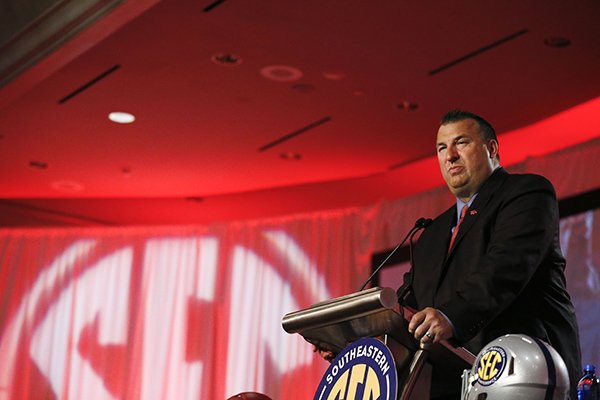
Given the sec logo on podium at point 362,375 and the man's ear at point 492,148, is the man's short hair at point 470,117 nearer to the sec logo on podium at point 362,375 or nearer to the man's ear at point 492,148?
the man's ear at point 492,148

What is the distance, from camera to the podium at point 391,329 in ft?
7.06

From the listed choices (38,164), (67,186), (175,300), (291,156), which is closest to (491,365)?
(291,156)

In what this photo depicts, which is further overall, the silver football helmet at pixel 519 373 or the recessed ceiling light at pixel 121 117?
the recessed ceiling light at pixel 121 117

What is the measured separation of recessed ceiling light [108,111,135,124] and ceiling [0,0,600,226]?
2.2 inches

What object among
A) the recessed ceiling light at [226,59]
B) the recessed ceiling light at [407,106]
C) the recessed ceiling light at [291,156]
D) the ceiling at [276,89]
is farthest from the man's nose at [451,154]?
the recessed ceiling light at [291,156]

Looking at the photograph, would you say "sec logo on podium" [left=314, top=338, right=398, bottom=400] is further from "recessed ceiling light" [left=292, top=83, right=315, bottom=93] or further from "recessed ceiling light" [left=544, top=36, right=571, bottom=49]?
"recessed ceiling light" [left=292, top=83, right=315, bottom=93]

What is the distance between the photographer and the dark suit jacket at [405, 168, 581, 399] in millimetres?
2279

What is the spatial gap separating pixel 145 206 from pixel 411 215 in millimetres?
3056

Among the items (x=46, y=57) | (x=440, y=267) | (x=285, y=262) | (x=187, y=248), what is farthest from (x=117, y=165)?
(x=440, y=267)

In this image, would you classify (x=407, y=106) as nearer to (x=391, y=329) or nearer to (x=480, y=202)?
(x=480, y=202)

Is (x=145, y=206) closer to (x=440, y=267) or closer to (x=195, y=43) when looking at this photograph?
(x=195, y=43)

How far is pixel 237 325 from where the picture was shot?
816 centimetres

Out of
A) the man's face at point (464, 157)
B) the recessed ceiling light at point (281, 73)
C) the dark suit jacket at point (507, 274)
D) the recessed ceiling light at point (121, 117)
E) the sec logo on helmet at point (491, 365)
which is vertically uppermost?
the recessed ceiling light at point (281, 73)

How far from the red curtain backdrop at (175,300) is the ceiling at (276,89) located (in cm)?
53
